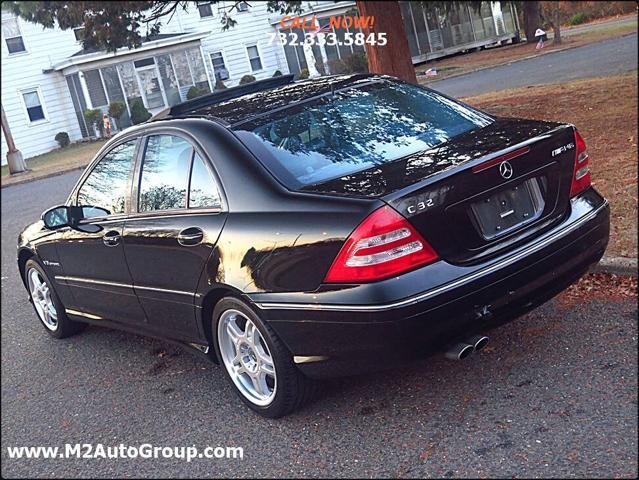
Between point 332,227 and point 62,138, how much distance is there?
30530mm

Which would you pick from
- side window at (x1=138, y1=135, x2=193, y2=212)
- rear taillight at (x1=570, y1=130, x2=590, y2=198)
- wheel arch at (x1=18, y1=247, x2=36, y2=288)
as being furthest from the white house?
rear taillight at (x1=570, y1=130, x2=590, y2=198)

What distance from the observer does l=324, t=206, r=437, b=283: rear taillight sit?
132 inches

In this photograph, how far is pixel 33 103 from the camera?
3177 centimetres

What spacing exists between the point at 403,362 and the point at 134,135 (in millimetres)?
2390

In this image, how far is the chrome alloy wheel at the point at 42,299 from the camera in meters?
6.09

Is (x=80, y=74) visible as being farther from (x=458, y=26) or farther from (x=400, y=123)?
(x=400, y=123)

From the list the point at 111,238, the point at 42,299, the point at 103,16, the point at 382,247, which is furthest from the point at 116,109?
the point at 382,247

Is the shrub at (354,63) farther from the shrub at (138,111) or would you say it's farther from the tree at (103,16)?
the shrub at (138,111)

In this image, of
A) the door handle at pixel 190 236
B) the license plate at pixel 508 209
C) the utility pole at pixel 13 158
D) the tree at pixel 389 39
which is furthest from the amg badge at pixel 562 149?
the utility pole at pixel 13 158

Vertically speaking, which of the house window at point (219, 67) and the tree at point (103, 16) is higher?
the tree at point (103, 16)

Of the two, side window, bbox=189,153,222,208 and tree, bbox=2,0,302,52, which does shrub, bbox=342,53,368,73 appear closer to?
tree, bbox=2,0,302,52

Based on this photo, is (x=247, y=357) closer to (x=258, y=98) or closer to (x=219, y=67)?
(x=258, y=98)

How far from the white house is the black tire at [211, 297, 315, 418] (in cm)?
2215

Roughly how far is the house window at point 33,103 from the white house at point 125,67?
41mm
